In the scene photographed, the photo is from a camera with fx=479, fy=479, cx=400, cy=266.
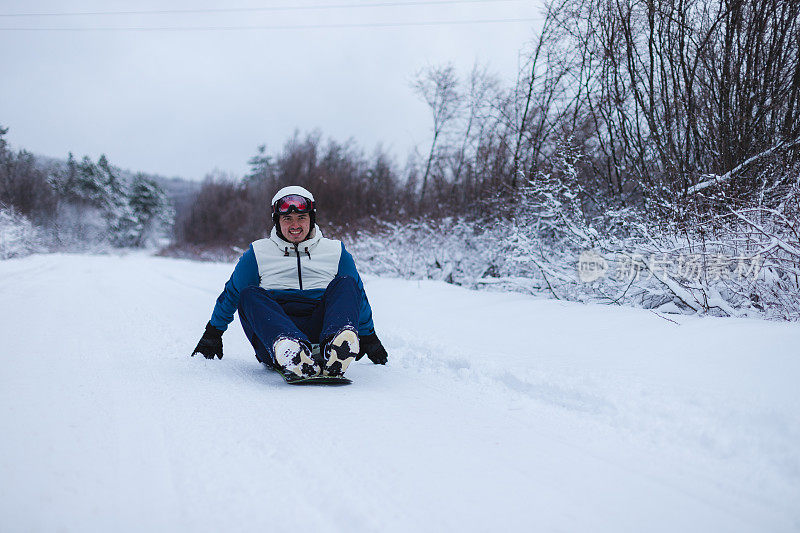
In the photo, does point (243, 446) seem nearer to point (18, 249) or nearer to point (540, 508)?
point (540, 508)

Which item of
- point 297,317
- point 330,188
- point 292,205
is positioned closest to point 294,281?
point 297,317

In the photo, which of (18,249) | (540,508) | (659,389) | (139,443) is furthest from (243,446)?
(18,249)

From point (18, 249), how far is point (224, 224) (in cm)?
1000

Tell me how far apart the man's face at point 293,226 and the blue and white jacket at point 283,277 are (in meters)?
0.04

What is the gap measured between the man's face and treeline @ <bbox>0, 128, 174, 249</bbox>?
3039cm

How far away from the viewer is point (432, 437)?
2.01 meters

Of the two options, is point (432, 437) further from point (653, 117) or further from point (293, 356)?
point (653, 117)

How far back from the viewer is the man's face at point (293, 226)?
122 inches

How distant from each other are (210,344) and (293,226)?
3.09ft

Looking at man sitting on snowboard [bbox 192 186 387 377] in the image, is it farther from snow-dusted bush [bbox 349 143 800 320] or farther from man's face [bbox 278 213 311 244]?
snow-dusted bush [bbox 349 143 800 320]

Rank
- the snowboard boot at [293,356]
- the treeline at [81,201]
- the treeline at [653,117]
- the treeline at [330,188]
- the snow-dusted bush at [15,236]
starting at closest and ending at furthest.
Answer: the snowboard boot at [293,356], the treeline at [653,117], the treeline at [330,188], the snow-dusted bush at [15,236], the treeline at [81,201]

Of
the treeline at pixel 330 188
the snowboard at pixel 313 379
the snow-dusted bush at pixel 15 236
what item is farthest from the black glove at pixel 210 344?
the snow-dusted bush at pixel 15 236

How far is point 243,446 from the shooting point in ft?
6.10

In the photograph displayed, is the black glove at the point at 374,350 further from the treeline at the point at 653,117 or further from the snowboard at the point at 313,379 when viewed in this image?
the treeline at the point at 653,117
